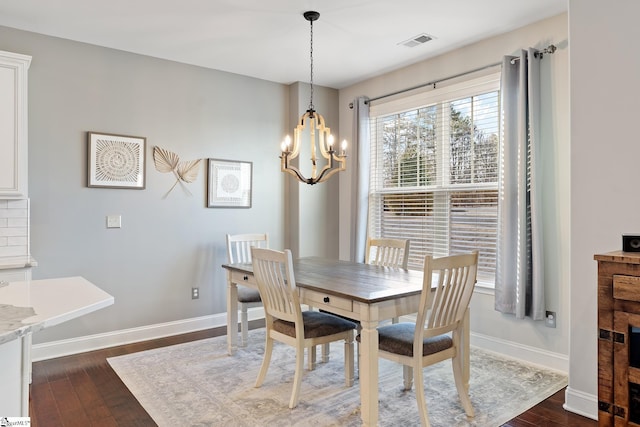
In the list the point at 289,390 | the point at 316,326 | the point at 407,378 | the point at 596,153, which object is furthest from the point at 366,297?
the point at 596,153

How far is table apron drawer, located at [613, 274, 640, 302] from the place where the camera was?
183 cm

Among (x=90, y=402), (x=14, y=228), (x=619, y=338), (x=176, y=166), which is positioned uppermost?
(x=176, y=166)

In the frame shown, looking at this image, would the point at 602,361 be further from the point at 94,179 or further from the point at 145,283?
the point at 94,179

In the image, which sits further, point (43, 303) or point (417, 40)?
point (417, 40)

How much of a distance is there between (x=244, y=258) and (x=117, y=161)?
147 centimetres

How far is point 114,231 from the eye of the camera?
373 centimetres

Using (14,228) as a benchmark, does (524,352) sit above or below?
below

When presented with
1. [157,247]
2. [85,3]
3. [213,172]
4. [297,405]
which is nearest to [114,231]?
[157,247]

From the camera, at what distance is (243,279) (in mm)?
3230

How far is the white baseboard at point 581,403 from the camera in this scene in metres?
2.38

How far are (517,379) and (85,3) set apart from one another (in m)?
4.02

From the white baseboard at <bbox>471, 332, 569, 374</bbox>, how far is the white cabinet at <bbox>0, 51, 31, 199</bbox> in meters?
3.83

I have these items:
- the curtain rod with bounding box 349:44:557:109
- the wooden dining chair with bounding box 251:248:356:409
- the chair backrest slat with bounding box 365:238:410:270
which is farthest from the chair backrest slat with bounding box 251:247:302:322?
the curtain rod with bounding box 349:44:557:109

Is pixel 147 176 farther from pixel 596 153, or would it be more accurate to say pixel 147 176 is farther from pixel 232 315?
pixel 596 153
